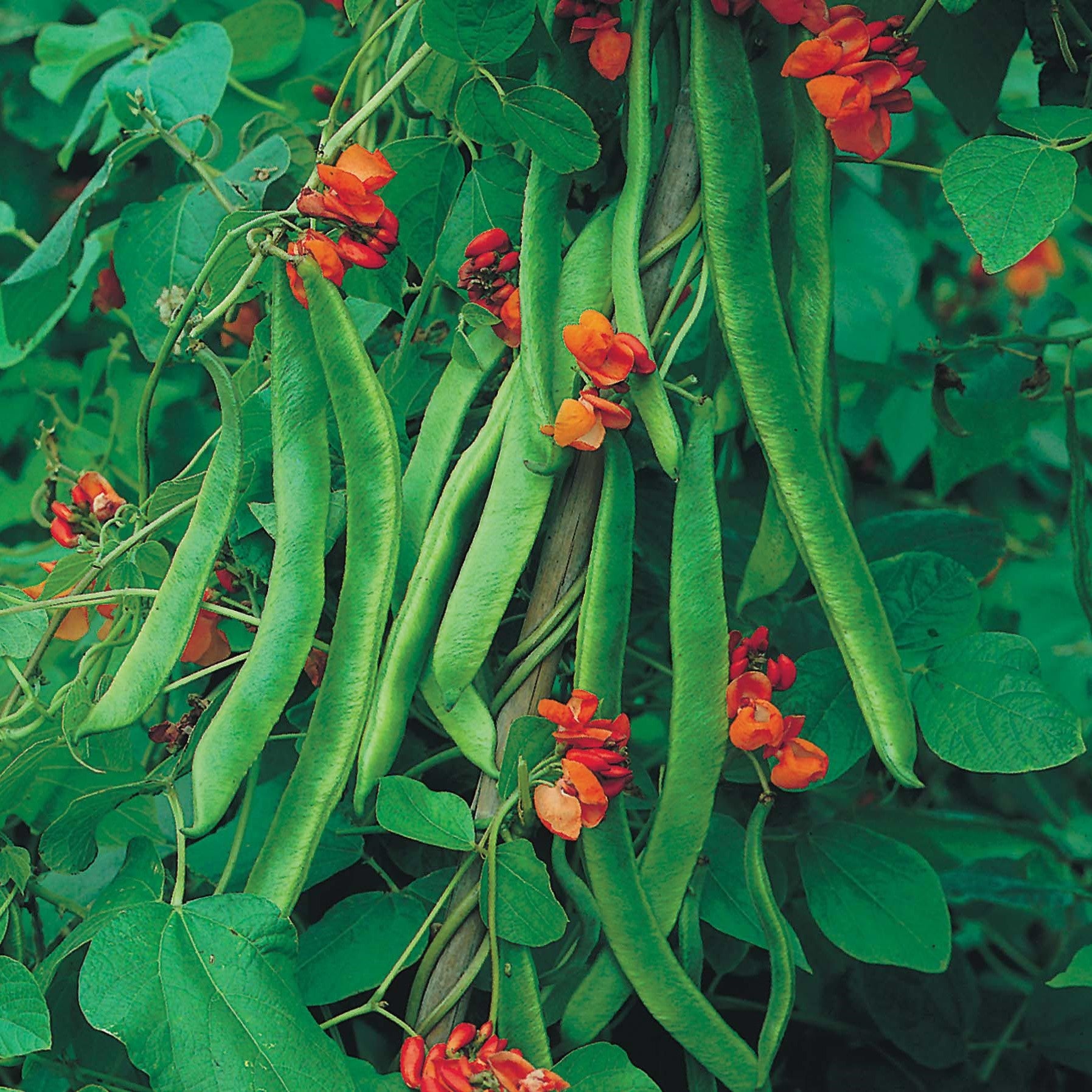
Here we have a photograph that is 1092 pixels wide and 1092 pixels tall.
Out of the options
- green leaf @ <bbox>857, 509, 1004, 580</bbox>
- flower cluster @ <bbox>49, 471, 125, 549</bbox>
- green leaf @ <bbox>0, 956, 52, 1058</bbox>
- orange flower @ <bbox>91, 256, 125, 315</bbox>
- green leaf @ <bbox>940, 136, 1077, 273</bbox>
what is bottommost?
green leaf @ <bbox>857, 509, 1004, 580</bbox>

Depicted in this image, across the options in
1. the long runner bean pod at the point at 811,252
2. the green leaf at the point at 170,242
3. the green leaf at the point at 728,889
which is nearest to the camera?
the long runner bean pod at the point at 811,252

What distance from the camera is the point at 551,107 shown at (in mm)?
688

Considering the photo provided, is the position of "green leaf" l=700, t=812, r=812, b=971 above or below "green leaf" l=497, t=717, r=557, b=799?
below

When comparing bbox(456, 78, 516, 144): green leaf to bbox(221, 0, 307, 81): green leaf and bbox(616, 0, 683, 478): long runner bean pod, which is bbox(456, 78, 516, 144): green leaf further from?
bbox(221, 0, 307, 81): green leaf

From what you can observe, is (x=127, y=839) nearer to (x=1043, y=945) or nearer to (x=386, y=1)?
(x=386, y=1)

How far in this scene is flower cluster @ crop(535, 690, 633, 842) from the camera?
66 cm

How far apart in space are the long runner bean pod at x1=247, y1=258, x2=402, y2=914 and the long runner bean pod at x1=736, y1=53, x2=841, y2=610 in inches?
10.2

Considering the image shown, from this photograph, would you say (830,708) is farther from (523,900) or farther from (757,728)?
(523,900)

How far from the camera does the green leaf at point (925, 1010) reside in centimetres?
113

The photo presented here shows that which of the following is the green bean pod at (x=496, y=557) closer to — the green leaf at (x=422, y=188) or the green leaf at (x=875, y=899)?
the green leaf at (x=422, y=188)

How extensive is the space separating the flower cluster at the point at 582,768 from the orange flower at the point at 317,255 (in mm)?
296

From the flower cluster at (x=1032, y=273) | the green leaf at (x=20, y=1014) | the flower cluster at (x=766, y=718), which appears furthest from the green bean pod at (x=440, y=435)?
the flower cluster at (x=1032, y=273)

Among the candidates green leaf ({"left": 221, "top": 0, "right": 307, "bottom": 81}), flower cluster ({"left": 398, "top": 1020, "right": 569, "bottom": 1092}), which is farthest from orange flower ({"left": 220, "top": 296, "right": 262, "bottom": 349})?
flower cluster ({"left": 398, "top": 1020, "right": 569, "bottom": 1092})

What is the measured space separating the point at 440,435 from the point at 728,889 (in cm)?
41
